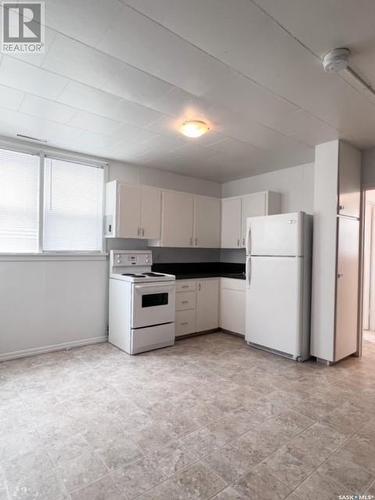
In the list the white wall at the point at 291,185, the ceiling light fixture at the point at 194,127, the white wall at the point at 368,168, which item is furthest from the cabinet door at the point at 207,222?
the white wall at the point at 368,168

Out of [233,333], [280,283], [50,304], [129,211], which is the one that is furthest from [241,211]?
[50,304]

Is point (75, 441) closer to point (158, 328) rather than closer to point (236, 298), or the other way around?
point (158, 328)

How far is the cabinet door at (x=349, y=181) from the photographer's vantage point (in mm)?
3318

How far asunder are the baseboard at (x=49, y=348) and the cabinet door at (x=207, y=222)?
2045mm

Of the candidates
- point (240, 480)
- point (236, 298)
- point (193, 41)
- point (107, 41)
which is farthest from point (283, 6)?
point (236, 298)

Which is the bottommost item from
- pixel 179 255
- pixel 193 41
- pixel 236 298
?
pixel 236 298

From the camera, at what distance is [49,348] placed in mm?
3686

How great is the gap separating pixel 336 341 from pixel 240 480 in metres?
2.16

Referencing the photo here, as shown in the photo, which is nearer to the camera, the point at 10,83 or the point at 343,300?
the point at 10,83

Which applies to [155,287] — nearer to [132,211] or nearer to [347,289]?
[132,211]

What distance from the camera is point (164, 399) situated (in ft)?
8.35

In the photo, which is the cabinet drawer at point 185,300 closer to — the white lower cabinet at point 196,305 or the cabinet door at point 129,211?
the white lower cabinet at point 196,305

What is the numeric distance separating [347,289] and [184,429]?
2432 mm

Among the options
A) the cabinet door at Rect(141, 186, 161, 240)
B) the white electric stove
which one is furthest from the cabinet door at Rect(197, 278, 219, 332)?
the cabinet door at Rect(141, 186, 161, 240)
